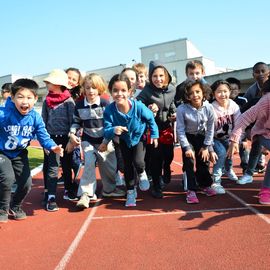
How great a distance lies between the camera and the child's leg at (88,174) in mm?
4660

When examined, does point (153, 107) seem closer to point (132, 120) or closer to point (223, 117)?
point (132, 120)

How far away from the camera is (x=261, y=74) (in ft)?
18.8

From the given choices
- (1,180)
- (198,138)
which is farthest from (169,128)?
(1,180)

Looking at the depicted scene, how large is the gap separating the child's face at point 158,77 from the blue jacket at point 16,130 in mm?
1679

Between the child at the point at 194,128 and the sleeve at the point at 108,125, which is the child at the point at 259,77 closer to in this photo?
the child at the point at 194,128

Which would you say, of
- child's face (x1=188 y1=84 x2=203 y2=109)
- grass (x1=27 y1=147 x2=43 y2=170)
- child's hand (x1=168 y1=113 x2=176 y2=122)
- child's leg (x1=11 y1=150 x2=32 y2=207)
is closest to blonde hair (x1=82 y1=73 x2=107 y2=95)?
child's hand (x1=168 y1=113 x2=176 y2=122)

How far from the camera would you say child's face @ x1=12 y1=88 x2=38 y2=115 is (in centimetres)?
405

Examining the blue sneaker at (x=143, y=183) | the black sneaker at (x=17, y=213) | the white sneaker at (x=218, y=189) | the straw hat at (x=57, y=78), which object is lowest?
the white sneaker at (x=218, y=189)

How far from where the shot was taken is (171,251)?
117 inches

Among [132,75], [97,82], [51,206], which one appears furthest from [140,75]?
[51,206]

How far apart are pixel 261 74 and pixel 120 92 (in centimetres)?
262

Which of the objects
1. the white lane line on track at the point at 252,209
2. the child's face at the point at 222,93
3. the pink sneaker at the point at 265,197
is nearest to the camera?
the white lane line on track at the point at 252,209

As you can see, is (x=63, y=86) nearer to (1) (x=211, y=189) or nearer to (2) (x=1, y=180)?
(2) (x=1, y=180)

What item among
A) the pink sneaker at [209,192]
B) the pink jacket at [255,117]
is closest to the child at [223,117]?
the pink sneaker at [209,192]
